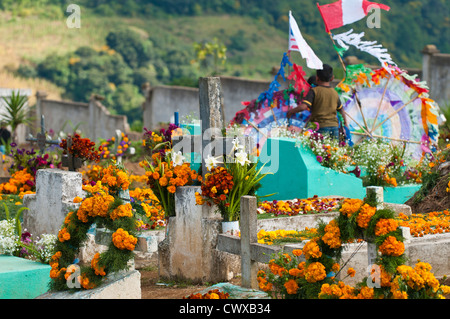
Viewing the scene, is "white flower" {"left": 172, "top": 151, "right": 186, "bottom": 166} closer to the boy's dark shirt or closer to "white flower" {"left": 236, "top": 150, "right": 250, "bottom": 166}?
"white flower" {"left": 236, "top": 150, "right": 250, "bottom": 166}

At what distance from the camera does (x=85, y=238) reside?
7.41 metres

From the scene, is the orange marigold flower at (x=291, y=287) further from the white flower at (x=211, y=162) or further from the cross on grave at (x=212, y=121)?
the cross on grave at (x=212, y=121)

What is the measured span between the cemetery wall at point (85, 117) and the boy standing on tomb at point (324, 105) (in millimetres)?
14260

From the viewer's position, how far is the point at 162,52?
46062 millimetres

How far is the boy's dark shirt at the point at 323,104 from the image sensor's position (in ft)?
43.5

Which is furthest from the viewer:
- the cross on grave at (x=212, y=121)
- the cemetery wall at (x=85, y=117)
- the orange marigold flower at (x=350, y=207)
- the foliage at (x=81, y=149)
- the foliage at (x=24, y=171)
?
the cemetery wall at (x=85, y=117)

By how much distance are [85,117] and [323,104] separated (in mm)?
19130

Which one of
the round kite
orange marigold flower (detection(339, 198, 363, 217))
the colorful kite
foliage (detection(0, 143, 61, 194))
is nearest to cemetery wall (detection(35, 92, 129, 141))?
foliage (detection(0, 143, 61, 194))

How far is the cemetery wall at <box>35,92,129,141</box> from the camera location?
93.5ft

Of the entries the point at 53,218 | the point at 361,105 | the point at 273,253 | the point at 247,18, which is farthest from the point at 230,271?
the point at 247,18

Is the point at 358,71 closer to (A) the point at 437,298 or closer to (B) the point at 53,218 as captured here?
(B) the point at 53,218

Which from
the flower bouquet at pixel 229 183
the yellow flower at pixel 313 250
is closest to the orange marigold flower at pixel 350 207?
the yellow flower at pixel 313 250

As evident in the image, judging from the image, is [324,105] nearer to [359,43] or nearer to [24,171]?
[359,43]

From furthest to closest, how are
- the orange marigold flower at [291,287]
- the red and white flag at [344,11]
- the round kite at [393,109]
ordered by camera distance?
the round kite at [393,109]
the red and white flag at [344,11]
the orange marigold flower at [291,287]
